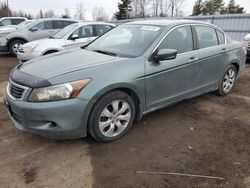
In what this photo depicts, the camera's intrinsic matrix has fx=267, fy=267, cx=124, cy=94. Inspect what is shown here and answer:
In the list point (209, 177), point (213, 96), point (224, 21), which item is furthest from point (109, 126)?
point (224, 21)

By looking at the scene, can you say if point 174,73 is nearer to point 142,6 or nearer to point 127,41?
point 127,41

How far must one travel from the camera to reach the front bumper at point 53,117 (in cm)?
303

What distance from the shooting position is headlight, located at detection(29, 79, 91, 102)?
10.0 feet

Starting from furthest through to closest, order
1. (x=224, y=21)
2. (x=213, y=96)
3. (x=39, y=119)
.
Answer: (x=224, y=21)
(x=213, y=96)
(x=39, y=119)

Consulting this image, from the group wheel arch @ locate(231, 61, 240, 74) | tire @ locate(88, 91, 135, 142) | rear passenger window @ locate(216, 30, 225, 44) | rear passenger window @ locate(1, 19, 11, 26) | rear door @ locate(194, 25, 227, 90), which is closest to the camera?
tire @ locate(88, 91, 135, 142)

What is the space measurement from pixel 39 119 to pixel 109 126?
0.91 meters

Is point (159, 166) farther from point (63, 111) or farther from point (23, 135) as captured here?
point (23, 135)

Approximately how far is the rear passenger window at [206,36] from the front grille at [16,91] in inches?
117

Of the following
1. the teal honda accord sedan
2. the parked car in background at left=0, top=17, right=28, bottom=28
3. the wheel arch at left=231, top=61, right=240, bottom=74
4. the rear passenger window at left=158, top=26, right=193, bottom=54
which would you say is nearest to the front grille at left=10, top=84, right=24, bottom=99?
the teal honda accord sedan

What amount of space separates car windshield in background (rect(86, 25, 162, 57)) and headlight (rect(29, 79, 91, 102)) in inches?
41.8

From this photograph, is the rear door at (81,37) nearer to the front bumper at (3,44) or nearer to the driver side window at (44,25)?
the driver side window at (44,25)

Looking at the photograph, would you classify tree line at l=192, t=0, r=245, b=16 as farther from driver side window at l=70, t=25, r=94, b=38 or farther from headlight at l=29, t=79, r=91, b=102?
headlight at l=29, t=79, r=91, b=102

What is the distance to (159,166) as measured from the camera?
3.05 metres

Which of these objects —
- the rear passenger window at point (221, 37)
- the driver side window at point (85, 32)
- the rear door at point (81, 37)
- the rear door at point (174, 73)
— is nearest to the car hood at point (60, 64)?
the rear door at point (174, 73)
